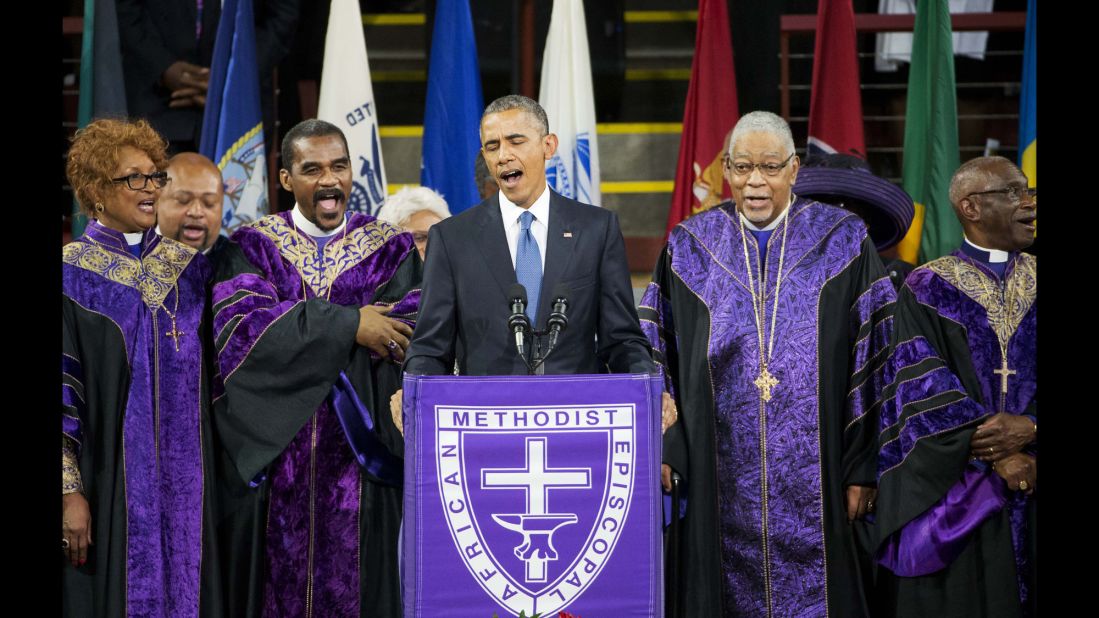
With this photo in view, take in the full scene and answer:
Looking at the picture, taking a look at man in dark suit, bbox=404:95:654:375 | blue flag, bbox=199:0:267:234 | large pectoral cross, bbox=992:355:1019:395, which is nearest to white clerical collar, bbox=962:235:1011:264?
large pectoral cross, bbox=992:355:1019:395

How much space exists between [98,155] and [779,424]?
7.97 feet

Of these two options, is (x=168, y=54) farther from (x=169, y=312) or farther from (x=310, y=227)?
(x=169, y=312)

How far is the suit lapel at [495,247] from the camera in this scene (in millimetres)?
3688

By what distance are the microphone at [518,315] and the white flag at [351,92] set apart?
3.34 m

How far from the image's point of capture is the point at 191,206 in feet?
16.2

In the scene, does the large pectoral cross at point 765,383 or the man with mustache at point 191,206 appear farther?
the man with mustache at point 191,206

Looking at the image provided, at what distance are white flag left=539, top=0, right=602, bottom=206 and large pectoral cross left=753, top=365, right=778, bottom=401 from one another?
2.53 m

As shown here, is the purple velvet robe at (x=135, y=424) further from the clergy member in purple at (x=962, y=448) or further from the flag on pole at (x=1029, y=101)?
the flag on pole at (x=1029, y=101)

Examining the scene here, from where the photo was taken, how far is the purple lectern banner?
10.4ft

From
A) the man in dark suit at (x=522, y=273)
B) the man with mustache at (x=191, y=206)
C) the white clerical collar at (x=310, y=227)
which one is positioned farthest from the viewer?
the man with mustache at (x=191, y=206)

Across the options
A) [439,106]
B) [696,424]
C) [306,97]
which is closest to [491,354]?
[696,424]

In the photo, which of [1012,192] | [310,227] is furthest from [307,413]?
[1012,192]

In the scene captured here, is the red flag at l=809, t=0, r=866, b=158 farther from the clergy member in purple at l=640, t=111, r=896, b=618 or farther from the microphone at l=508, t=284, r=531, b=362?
the microphone at l=508, t=284, r=531, b=362

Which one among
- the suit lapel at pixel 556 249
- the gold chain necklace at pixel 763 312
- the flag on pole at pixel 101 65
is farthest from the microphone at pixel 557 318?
the flag on pole at pixel 101 65
